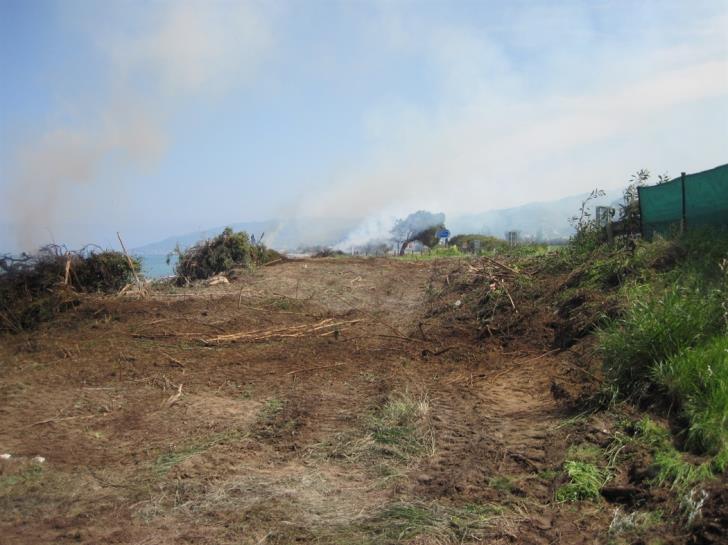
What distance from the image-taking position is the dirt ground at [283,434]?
12.0 ft

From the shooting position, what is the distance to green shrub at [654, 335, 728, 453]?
3678mm

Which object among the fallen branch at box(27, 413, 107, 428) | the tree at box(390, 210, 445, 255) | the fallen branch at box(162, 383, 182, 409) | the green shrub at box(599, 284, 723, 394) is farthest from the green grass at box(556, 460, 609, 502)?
the tree at box(390, 210, 445, 255)

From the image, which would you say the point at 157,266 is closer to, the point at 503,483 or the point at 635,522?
the point at 503,483

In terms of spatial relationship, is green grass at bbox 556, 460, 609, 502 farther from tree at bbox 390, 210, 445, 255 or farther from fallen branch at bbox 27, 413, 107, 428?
tree at bbox 390, 210, 445, 255

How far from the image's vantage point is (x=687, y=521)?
3066 mm

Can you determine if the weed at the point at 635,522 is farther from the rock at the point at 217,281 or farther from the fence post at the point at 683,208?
the rock at the point at 217,281

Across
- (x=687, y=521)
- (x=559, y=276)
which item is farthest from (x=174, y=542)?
(x=559, y=276)

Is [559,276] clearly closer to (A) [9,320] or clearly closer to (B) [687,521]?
(B) [687,521]

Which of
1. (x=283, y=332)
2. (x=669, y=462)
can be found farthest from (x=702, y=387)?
(x=283, y=332)

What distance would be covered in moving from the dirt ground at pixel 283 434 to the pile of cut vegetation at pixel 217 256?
17.6 feet

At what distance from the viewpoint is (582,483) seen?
371cm

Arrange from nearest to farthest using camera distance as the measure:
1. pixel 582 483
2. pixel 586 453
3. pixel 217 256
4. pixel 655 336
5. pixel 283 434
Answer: pixel 582 483
pixel 586 453
pixel 655 336
pixel 283 434
pixel 217 256

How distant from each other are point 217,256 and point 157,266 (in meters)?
1.85

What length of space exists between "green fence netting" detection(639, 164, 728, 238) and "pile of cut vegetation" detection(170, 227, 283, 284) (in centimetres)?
893
